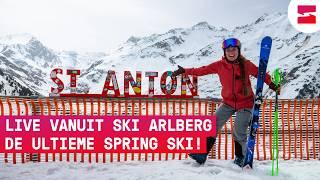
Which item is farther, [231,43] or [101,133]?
[101,133]

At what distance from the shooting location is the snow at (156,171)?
24.7 ft

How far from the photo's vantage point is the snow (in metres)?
7.52

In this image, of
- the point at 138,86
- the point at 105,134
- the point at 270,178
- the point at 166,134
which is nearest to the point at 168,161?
the point at 166,134

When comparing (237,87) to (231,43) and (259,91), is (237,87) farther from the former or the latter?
(231,43)

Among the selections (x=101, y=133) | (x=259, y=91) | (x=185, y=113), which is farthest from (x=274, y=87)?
(x=101, y=133)

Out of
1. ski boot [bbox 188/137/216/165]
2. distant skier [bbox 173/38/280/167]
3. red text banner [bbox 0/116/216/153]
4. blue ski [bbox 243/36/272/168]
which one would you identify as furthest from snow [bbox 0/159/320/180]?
distant skier [bbox 173/38/280/167]

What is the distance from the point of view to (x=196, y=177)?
740cm

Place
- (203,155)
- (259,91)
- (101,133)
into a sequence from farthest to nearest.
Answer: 1. (101,133)
2. (203,155)
3. (259,91)

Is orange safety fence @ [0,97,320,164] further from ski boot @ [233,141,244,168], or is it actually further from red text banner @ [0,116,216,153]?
ski boot @ [233,141,244,168]

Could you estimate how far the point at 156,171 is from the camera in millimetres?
7914

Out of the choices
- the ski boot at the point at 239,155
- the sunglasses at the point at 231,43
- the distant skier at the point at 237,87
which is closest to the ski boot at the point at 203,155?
the distant skier at the point at 237,87

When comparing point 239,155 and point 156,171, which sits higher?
point 239,155

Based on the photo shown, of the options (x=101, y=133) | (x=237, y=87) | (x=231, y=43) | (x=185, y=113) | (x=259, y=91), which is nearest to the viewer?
(x=259, y=91)

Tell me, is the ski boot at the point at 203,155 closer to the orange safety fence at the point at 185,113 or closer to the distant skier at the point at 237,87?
the distant skier at the point at 237,87
